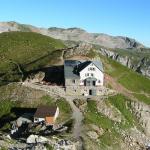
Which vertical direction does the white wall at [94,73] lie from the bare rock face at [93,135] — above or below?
above

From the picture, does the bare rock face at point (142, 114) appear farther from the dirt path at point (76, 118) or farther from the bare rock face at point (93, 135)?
the bare rock face at point (93, 135)

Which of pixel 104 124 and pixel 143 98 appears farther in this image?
pixel 143 98

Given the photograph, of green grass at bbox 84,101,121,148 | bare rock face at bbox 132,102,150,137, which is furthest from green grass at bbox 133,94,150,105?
green grass at bbox 84,101,121,148

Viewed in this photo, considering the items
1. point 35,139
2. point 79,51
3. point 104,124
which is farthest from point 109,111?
point 79,51

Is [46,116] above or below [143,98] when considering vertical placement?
below

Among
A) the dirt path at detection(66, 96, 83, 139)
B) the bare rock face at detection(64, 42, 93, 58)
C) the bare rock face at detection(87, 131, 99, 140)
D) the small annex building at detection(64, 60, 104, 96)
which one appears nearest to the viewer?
the dirt path at detection(66, 96, 83, 139)

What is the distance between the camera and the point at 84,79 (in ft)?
471

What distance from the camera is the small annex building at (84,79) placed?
466 feet

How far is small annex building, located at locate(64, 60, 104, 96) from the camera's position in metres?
142

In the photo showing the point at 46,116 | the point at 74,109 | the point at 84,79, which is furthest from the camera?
the point at 84,79

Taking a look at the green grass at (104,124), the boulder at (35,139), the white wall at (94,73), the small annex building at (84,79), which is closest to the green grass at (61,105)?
the green grass at (104,124)

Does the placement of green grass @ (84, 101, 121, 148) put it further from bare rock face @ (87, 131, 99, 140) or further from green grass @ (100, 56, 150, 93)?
green grass @ (100, 56, 150, 93)

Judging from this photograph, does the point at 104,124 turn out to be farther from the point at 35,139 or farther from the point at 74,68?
the point at 35,139

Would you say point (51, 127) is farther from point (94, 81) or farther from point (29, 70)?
point (29, 70)
